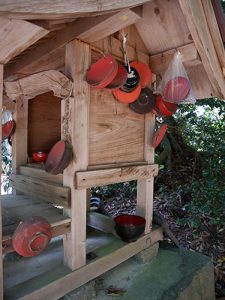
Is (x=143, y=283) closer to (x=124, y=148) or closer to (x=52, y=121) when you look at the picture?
(x=124, y=148)

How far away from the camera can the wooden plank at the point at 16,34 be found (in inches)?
37.1

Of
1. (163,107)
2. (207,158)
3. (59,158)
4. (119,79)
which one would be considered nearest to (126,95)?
(119,79)

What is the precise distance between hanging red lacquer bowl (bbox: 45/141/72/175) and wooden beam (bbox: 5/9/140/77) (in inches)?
27.8

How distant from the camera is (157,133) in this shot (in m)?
2.27

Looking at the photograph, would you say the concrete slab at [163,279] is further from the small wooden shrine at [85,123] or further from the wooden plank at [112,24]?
the wooden plank at [112,24]

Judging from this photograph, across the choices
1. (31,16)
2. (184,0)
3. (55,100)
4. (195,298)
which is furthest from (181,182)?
(31,16)

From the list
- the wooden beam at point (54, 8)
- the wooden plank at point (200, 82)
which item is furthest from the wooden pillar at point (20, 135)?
the wooden plank at point (200, 82)

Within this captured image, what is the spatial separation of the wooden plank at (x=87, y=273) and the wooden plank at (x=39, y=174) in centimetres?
66

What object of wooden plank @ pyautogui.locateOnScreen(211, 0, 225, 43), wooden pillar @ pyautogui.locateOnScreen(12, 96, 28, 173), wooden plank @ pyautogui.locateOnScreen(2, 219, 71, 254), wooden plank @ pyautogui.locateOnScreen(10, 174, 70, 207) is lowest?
wooden plank @ pyautogui.locateOnScreen(2, 219, 71, 254)

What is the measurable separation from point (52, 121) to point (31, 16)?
1880 mm

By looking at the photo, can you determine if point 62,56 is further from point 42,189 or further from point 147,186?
point 147,186

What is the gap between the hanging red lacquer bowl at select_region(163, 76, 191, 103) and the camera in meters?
1.91

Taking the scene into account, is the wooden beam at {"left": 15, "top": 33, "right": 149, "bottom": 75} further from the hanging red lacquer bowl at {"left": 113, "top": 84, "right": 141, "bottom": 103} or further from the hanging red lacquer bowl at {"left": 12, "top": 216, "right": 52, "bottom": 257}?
the hanging red lacquer bowl at {"left": 12, "top": 216, "right": 52, "bottom": 257}

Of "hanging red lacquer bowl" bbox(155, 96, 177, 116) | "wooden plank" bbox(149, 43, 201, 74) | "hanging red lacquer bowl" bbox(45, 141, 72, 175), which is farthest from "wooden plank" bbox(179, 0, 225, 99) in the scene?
"hanging red lacquer bowl" bbox(45, 141, 72, 175)
